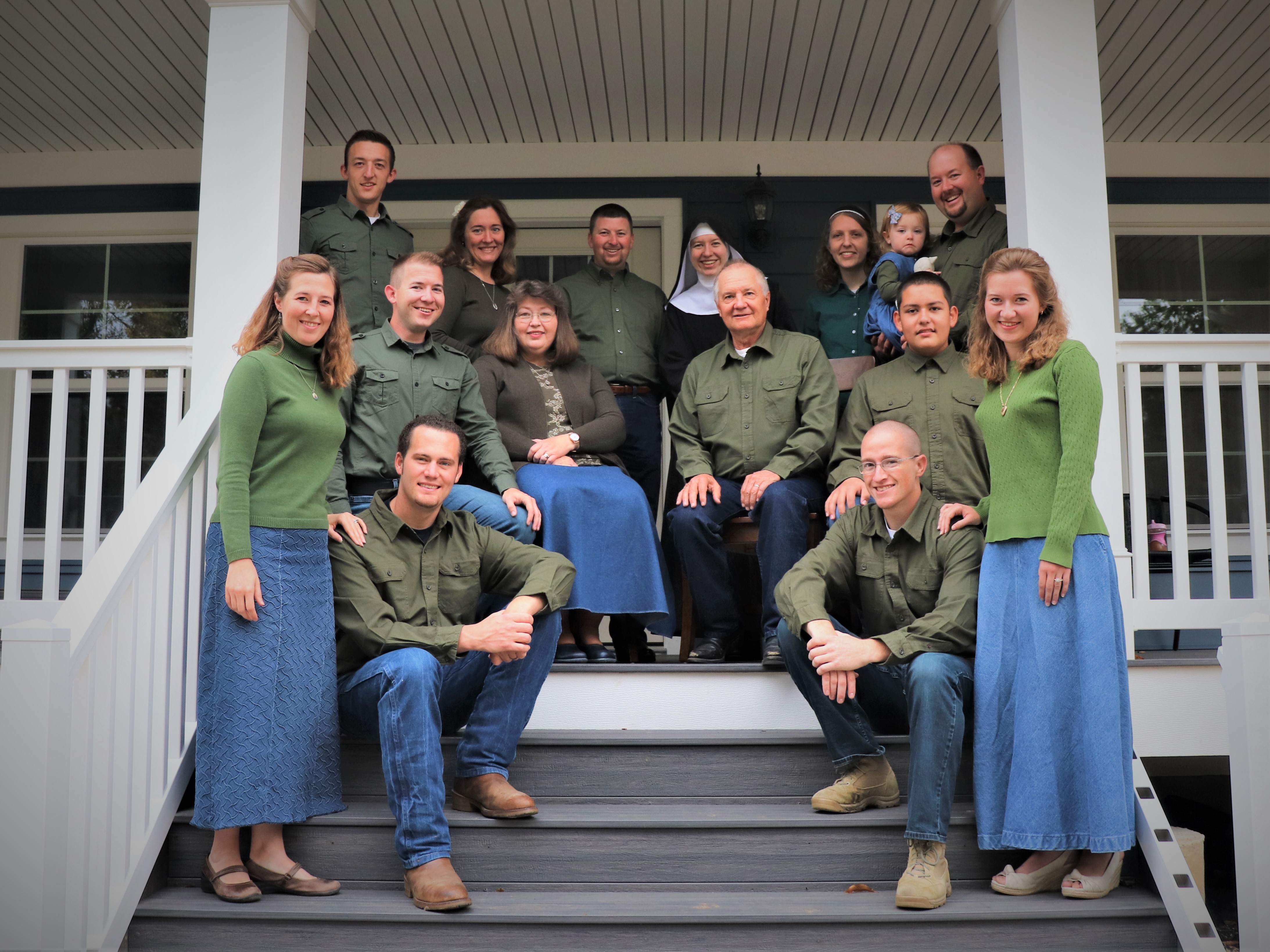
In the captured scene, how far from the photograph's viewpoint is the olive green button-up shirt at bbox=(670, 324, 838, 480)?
3646 mm

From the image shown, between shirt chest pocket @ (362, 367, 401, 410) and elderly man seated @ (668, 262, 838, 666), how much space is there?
0.97 m

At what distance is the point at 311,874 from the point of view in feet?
8.79

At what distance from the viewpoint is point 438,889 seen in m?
2.46

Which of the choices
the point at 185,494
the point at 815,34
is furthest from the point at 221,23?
the point at 815,34

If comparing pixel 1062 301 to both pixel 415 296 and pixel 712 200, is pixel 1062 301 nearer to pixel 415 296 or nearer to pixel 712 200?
pixel 415 296

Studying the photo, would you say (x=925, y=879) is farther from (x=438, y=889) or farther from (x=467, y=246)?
(x=467, y=246)

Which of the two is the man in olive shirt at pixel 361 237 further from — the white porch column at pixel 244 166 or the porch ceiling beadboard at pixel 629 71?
the porch ceiling beadboard at pixel 629 71

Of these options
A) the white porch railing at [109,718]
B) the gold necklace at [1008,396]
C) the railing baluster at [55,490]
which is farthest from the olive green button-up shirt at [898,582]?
the railing baluster at [55,490]

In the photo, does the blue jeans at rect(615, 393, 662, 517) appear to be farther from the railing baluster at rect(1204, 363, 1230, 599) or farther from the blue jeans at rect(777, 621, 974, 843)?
the railing baluster at rect(1204, 363, 1230, 599)

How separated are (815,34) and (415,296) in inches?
81.5

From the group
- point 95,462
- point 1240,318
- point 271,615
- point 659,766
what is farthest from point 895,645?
point 1240,318

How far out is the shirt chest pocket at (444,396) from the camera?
3459 millimetres

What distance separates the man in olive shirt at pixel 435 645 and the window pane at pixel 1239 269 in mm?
4176

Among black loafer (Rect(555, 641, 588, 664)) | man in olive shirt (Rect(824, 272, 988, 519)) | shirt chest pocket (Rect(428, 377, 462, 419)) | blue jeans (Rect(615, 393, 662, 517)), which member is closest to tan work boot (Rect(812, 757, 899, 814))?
man in olive shirt (Rect(824, 272, 988, 519))
